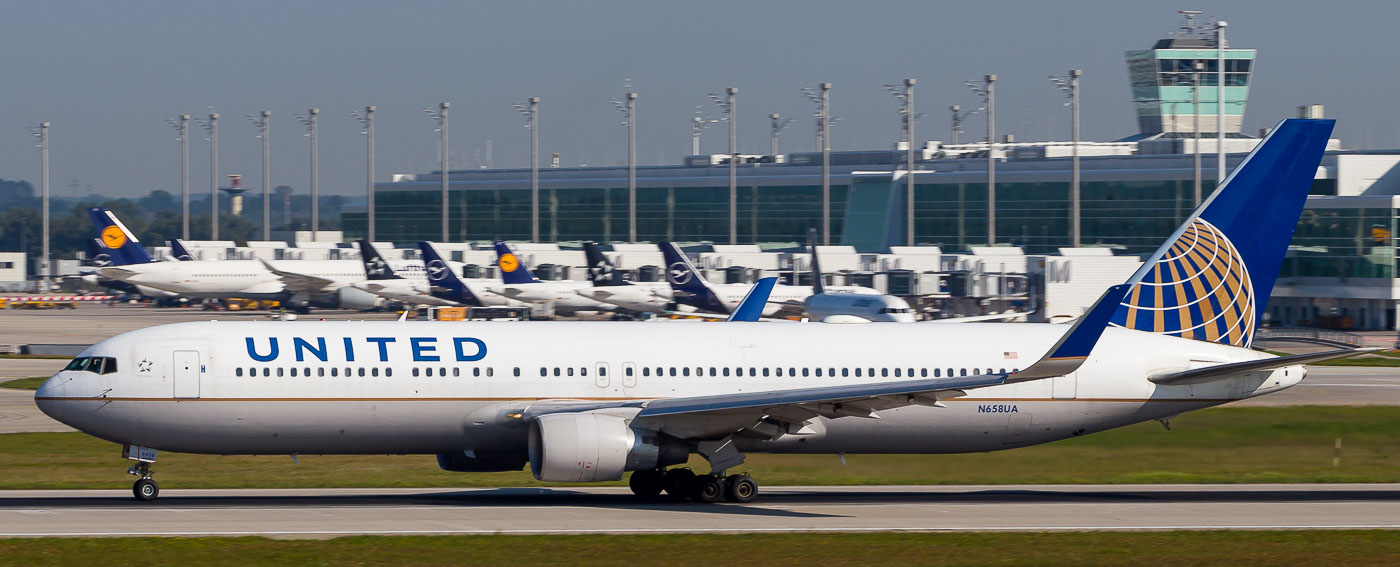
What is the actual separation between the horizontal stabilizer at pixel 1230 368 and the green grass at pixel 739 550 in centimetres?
411

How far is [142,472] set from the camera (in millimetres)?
27781

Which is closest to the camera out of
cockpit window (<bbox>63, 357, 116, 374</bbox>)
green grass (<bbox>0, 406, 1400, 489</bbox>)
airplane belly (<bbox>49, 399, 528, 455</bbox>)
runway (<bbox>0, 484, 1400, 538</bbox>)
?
runway (<bbox>0, 484, 1400, 538</bbox>)

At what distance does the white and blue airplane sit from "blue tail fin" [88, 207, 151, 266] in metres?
99.0

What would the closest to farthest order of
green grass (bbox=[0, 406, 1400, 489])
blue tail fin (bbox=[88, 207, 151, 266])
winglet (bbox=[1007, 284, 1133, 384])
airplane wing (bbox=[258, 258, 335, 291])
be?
winglet (bbox=[1007, 284, 1133, 384]) → green grass (bbox=[0, 406, 1400, 489]) → airplane wing (bbox=[258, 258, 335, 291]) → blue tail fin (bbox=[88, 207, 151, 266])

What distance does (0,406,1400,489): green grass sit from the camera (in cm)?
3109

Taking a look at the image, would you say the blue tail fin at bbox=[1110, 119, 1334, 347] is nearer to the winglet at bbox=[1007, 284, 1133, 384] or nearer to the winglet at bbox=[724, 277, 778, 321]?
the winglet at bbox=[1007, 284, 1133, 384]

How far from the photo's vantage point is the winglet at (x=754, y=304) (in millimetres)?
35000

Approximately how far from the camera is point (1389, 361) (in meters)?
76.6

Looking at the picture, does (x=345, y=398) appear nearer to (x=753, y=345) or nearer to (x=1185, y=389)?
(x=753, y=345)

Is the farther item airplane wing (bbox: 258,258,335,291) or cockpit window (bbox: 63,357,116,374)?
airplane wing (bbox: 258,258,335,291)

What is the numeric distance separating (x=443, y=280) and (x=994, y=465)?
262 ft

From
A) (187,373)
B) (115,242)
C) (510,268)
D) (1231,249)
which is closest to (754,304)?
(1231,249)

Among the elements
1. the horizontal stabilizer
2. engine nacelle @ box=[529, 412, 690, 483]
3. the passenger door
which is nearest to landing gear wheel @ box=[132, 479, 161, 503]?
the passenger door

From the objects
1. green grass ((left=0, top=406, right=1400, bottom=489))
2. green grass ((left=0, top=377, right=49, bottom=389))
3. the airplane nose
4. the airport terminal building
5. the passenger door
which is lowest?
green grass ((left=0, top=377, right=49, bottom=389))
